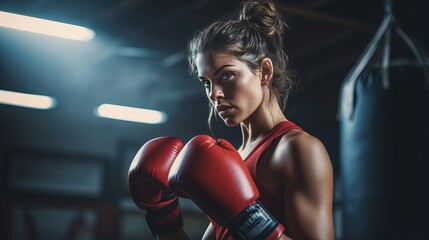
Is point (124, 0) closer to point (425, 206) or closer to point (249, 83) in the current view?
point (425, 206)

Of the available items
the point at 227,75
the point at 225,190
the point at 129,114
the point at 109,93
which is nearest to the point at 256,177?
the point at 225,190

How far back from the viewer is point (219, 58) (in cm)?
146

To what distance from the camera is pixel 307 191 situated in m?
1.31

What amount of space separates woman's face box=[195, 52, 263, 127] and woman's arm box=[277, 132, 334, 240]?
0.57 feet

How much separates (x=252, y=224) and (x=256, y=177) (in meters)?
0.16

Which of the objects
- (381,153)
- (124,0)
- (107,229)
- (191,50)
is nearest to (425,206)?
(381,153)

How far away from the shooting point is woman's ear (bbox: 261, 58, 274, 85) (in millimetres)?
1519

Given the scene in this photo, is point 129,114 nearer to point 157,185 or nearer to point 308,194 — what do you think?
point 157,185

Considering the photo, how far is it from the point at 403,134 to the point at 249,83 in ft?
6.01

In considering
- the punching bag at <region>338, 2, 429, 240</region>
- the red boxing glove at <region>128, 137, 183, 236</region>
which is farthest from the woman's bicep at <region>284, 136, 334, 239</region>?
the punching bag at <region>338, 2, 429, 240</region>

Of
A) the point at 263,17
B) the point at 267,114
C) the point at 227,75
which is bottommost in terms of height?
the point at 267,114

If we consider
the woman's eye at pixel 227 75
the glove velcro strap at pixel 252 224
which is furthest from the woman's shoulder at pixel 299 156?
the woman's eye at pixel 227 75

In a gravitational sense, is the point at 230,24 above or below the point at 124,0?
below

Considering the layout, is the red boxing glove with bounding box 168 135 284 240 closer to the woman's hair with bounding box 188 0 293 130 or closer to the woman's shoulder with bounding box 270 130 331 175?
the woman's shoulder with bounding box 270 130 331 175
